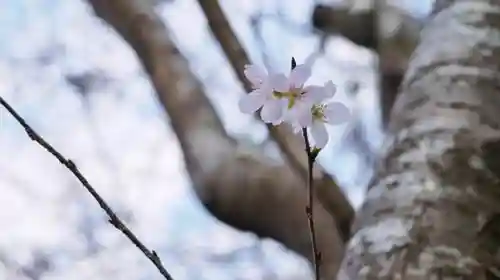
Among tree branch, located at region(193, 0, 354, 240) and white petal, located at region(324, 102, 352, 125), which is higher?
white petal, located at region(324, 102, 352, 125)

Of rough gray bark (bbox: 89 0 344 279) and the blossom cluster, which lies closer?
the blossom cluster

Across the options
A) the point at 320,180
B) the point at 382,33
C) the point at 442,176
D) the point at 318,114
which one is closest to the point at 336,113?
the point at 318,114

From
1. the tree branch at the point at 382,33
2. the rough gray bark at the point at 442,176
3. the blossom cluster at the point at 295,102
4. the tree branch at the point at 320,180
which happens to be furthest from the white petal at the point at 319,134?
the tree branch at the point at 382,33

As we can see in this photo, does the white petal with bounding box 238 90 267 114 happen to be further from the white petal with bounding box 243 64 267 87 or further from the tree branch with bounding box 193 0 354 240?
the tree branch with bounding box 193 0 354 240

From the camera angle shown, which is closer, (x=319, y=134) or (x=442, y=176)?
(x=319, y=134)

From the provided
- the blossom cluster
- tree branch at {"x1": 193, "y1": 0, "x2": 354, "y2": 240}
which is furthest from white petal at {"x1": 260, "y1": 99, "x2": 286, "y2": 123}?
tree branch at {"x1": 193, "y1": 0, "x2": 354, "y2": 240}

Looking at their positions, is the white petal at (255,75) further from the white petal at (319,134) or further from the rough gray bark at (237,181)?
the rough gray bark at (237,181)

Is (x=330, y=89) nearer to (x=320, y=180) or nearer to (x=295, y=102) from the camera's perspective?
(x=295, y=102)
